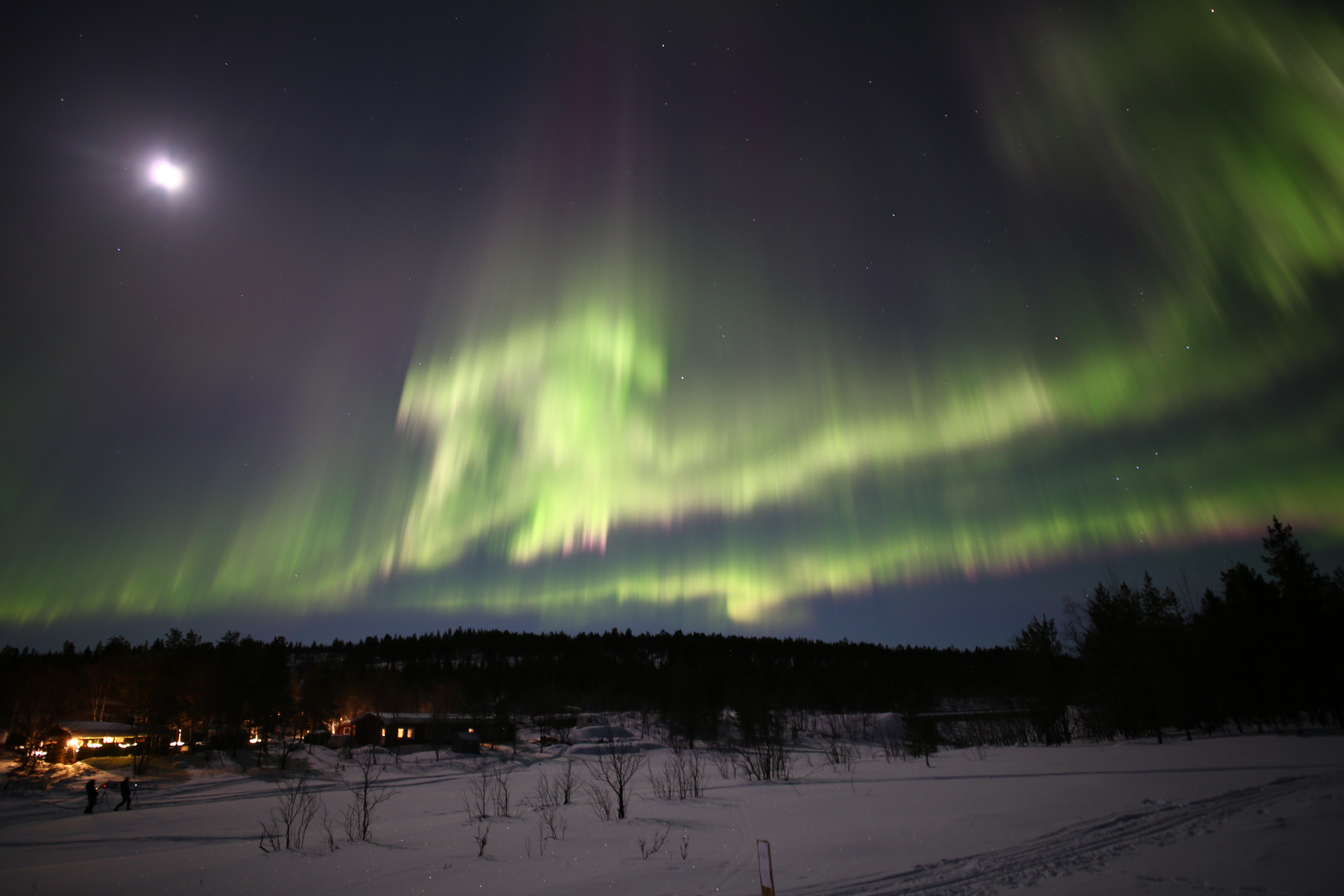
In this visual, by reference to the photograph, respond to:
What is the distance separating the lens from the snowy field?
11.4 meters

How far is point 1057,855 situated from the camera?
40.8ft

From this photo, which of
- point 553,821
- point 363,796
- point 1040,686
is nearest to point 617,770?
point 553,821

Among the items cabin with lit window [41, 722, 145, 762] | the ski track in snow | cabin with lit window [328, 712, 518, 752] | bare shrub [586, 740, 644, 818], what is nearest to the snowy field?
the ski track in snow

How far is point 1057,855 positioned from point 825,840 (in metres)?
5.65

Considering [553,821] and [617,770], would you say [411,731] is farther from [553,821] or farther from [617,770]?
[617,770]

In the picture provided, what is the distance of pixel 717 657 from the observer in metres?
177

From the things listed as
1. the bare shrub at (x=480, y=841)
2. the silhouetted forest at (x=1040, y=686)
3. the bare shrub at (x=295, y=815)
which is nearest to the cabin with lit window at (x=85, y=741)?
the silhouetted forest at (x=1040, y=686)

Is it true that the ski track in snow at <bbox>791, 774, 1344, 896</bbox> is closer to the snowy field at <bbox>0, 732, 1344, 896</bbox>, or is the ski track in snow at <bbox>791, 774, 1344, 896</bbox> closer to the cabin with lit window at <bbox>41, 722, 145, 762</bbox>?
the snowy field at <bbox>0, 732, 1344, 896</bbox>

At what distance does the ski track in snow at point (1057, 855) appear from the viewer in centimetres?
1079

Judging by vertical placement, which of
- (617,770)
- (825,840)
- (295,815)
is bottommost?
(295,815)

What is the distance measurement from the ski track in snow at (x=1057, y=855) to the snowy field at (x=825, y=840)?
0.24ft

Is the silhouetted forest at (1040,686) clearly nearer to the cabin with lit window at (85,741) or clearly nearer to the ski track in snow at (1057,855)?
the cabin with lit window at (85,741)

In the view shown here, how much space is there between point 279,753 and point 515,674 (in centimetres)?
7793

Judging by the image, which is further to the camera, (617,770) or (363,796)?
(617,770)
